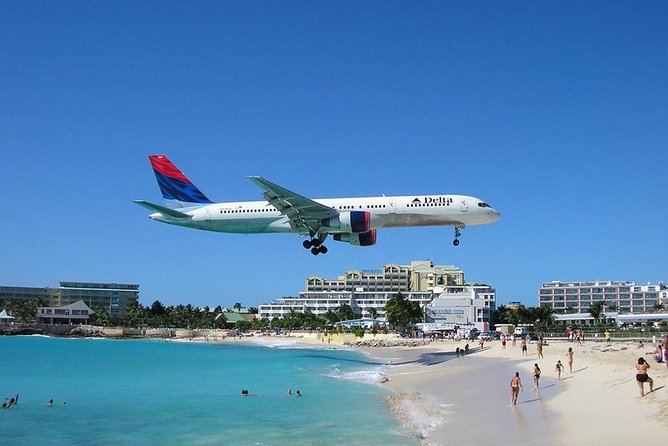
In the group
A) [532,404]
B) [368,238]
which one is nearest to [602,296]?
[368,238]

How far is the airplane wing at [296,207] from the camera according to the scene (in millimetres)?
39562

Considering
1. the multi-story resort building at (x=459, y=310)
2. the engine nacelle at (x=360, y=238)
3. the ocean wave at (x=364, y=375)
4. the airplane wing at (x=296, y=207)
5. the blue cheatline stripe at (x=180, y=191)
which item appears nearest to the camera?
the airplane wing at (x=296, y=207)

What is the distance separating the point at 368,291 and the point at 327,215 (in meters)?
153

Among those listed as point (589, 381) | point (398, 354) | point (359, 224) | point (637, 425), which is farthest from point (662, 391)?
point (398, 354)

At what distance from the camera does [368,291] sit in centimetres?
19312

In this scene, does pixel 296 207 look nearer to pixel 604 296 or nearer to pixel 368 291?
pixel 368 291

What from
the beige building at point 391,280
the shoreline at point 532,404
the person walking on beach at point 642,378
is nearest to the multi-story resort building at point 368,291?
the beige building at point 391,280

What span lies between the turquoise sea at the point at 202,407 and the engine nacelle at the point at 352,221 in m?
10.7

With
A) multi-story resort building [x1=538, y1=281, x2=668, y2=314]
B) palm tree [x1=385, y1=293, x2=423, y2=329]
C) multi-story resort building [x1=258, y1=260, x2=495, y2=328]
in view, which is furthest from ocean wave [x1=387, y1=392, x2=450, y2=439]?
multi-story resort building [x1=538, y1=281, x2=668, y2=314]

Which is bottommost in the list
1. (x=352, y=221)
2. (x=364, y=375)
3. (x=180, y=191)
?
(x=364, y=375)

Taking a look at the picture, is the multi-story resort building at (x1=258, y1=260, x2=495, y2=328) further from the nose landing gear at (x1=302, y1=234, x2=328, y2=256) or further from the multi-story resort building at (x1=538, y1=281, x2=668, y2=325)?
the nose landing gear at (x1=302, y1=234, x2=328, y2=256)

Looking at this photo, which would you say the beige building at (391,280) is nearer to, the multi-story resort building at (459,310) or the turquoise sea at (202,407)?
the multi-story resort building at (459,310)

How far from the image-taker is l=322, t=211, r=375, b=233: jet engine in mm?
41406

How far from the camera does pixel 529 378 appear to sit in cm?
3778
